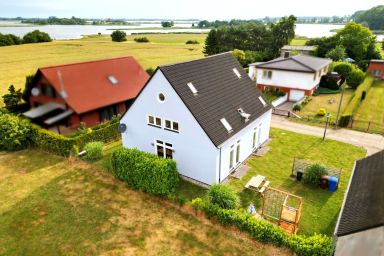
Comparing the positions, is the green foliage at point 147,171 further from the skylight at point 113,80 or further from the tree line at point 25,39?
the tree line at point 25,39

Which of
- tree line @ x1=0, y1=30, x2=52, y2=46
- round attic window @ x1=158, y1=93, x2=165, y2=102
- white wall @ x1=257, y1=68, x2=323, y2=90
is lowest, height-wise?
white wall @ x1=257, y1=68, x2=323, y2=90

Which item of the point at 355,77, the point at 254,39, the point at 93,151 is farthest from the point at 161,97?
the point at 254,39

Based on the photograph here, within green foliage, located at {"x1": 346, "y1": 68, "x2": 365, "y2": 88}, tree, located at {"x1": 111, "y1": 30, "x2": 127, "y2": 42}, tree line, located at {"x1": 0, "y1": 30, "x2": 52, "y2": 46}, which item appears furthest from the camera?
tree, located at {"x1": 111, "y1": 30, "x2": 127, "y2": 42}

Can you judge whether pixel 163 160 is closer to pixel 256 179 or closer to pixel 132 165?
pixel 132 165

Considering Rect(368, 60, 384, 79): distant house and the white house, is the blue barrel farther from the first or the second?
Rect(368, 60, 384, 79): distant house

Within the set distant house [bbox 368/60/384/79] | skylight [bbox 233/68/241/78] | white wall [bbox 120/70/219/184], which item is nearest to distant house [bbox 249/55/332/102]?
distant house [bbox 368/60/384/79]

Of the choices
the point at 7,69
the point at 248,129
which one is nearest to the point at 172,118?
the point at 248,129

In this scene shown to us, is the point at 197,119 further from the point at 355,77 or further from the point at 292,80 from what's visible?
the point at 355,77

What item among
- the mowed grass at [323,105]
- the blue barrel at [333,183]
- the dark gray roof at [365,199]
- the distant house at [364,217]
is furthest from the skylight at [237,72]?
the mowed grass at [323,105]
